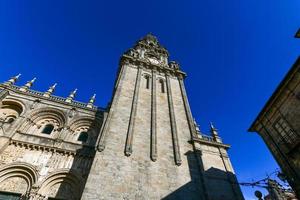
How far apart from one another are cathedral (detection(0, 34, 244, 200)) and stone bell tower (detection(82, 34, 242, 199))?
0.19 feet

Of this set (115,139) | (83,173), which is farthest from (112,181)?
(83,173)

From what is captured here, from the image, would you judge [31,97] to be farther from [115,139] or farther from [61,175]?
[115,139]

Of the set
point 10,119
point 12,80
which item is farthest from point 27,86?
point 10,119

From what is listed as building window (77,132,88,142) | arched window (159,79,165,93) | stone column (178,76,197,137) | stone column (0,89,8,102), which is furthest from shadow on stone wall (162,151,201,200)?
stone column (0,89,8,102)

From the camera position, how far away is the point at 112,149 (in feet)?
40.5

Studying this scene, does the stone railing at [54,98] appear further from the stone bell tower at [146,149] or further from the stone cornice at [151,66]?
the stone cornice at [151,66]

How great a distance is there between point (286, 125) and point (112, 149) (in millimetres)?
12028

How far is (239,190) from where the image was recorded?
1267 cm

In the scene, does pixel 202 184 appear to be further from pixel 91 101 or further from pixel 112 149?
pixel 91 101

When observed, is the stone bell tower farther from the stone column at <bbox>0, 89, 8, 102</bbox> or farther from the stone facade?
the stone column at <bbox>0, 89, 8, 102</bbox>

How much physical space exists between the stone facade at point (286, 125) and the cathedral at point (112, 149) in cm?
350

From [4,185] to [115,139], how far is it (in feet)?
26.4

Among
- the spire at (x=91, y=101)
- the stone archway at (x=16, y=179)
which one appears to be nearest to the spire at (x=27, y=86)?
the spire at (x=91, y=101)

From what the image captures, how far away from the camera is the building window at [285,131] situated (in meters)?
12.1
